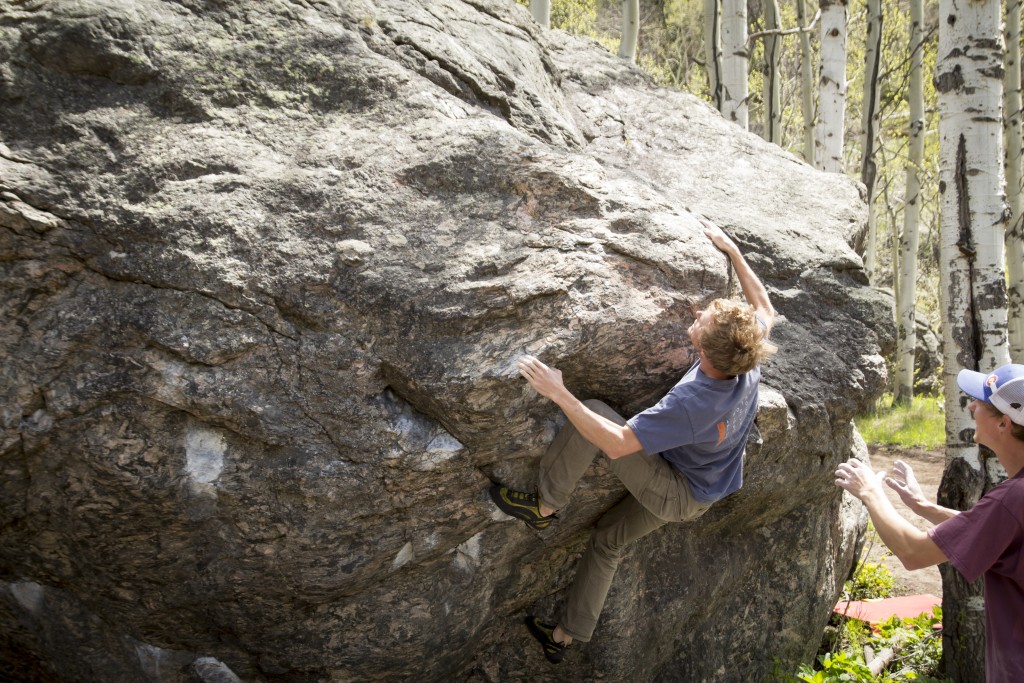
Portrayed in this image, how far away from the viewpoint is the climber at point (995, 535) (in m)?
3.24

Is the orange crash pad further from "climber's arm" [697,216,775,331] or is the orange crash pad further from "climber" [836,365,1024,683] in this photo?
"climber" [836,365,1024,683]

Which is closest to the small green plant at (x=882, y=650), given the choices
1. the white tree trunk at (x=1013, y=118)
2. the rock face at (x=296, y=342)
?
the rock face at (x=296, y=342)

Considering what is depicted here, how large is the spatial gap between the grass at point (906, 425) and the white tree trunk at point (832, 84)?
15.2ft

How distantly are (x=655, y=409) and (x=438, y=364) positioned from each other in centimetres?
106

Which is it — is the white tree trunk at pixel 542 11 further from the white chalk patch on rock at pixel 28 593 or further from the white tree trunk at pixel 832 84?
the white chalk patch on rock at pixel 28 593

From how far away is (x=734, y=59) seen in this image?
41.4 ft

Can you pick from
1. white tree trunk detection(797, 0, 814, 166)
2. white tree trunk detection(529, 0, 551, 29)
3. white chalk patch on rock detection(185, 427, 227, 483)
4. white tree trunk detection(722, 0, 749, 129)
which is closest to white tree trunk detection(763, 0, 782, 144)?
white tree trunk detection(797, 0, 814, 166)

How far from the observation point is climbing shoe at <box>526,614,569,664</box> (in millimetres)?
5129

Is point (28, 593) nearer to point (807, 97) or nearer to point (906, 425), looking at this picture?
point (906, 425)

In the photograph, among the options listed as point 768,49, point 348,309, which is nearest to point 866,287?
point 348,309

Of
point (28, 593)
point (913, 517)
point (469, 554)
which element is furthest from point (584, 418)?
point (913, 517)

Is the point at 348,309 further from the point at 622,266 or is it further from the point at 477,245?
the point at 622,266

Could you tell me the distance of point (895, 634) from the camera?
22.5 ft

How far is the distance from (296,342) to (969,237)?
4635mm
